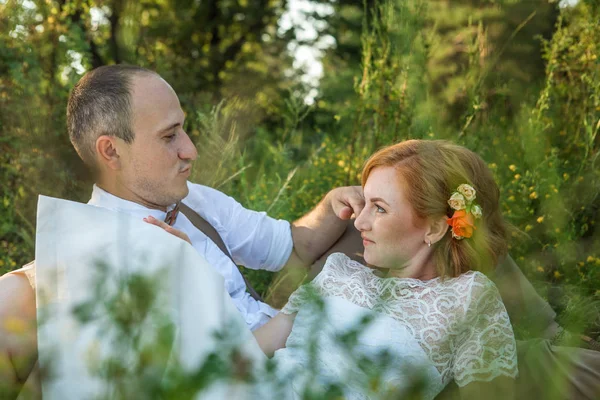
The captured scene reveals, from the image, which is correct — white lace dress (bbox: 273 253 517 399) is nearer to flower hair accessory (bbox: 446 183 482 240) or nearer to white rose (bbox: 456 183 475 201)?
flower hair accessory (bbox: 446 183 482 240)

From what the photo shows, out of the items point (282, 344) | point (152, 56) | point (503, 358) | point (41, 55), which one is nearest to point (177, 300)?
point (282, 344)

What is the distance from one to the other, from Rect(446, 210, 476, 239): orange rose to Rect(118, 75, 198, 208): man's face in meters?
1.09

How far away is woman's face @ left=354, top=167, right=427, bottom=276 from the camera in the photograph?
2.45m

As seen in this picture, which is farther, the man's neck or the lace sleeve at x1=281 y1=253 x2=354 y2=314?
the man's neck

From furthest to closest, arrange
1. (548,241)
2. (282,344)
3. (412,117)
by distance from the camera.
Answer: (412,117) < (548,241) < (282,344)

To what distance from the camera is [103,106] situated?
9.20ft

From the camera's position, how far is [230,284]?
116 inches

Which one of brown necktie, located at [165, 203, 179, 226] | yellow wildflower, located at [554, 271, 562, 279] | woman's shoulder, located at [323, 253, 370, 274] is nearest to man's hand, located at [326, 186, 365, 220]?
woman's shoulder, located at [323, 253, 370, 274]

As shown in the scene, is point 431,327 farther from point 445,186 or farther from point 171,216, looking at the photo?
point 171,216

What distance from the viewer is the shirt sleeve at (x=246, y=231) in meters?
3.27

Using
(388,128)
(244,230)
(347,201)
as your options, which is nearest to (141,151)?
(244,230)

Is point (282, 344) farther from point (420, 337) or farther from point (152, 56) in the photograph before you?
point (152, 56)

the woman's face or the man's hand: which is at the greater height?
the woman's face

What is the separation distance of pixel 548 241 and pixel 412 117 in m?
1.03
